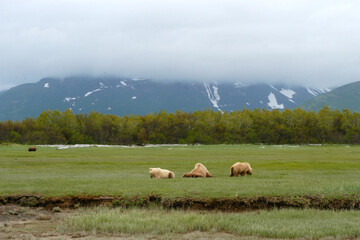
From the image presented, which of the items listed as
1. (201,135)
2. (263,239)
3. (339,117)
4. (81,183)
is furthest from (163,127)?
(263,239)

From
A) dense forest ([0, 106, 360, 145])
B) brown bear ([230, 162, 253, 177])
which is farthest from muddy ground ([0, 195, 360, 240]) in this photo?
dense forest ([0, 106, 360, 145])

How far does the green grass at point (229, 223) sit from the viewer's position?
11648 mm

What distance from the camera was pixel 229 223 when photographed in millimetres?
12695

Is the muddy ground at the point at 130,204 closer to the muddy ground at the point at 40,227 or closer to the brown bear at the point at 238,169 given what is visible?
the muddy ground at the point at 40,227

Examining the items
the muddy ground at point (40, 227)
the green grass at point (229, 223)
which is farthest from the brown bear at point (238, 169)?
the muddy ground at point (40, 227)

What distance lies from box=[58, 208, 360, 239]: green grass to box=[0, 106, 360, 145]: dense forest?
387 ft

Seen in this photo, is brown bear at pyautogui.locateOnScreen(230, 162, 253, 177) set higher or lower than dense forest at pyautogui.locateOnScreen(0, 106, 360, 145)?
lower

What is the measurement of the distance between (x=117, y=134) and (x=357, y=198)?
133 meters

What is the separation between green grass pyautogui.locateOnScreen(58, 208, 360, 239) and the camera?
459 inches

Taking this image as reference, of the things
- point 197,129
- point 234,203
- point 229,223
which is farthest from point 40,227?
point 197,129

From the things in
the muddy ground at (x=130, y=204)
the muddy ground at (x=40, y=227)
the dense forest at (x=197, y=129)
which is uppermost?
the dense forest at (x=197, y=129)

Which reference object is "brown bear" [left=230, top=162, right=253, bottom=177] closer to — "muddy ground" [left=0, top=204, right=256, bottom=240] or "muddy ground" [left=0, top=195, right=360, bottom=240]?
"muddy ground" [left=0, top=195, right=360, bottom=240]

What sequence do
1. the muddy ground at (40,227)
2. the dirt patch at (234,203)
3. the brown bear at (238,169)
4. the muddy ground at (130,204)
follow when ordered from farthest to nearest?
1. the brown bear at (238,169)
2. the dirt patch at (234,203)
3. the muddy ground at (130,204)
4. the muddy ground at (40,227)

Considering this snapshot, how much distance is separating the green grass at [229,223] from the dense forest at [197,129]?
118 m
